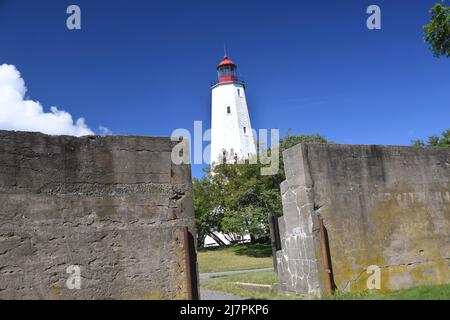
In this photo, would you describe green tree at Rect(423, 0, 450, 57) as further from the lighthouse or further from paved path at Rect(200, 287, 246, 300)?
the lighthouse

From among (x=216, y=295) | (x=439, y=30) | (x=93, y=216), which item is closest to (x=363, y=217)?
(x=216, y=295)

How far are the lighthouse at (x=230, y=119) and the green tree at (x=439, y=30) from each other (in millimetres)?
25469

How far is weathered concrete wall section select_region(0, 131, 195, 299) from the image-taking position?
5.47 meters

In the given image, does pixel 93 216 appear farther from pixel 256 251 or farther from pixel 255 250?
pixel 255 250

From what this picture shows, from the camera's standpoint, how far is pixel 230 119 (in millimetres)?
41875

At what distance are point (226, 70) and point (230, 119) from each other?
7242mm

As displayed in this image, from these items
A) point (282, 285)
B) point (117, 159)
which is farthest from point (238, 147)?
point (117, 159)

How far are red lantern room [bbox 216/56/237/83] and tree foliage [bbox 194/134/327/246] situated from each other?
53.1 ft

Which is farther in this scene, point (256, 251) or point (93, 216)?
point (256, 251)

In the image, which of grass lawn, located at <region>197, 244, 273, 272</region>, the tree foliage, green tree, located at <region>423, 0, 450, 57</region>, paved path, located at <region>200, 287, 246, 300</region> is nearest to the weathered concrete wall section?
paved path, located at <region>200, 287, 246, 300</region>

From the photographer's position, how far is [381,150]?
28.5 feet

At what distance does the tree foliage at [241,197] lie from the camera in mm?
26281

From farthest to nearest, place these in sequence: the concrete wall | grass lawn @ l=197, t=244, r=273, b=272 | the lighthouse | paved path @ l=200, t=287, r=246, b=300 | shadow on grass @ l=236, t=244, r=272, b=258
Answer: the lighthouse, shadow on grass @ l=236, t=244, r=272, b=258, grass lawn @ l=197, t=244, r=273, b=272, paved path @ l=200, t=287, r=246, b=300, the concrete wall

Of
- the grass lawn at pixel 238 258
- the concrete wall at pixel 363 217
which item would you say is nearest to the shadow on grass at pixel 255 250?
the grass lawn at pixel 238 258
